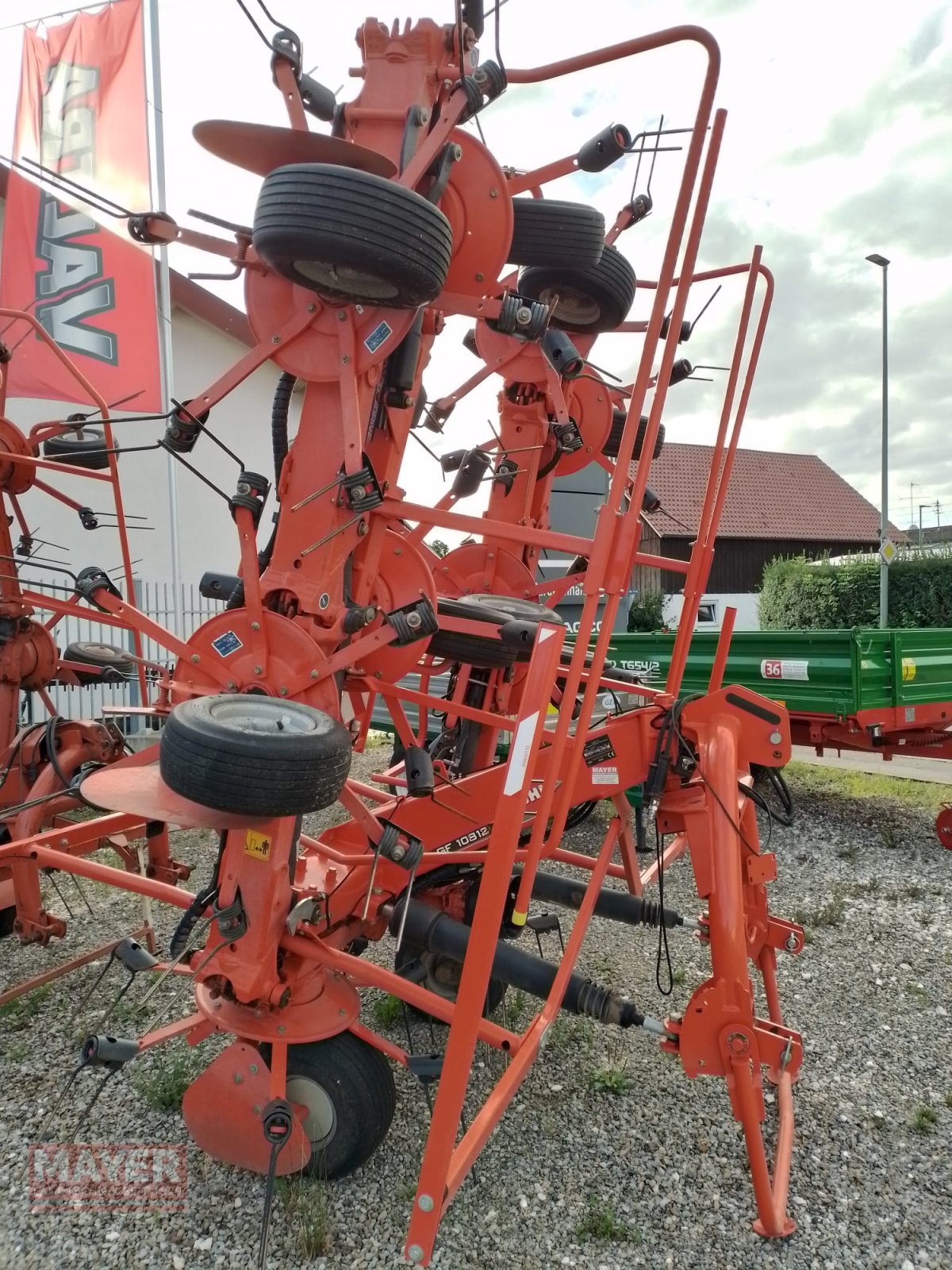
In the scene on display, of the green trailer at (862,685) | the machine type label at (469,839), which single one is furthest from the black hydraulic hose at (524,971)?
the green trailer at (862,685)

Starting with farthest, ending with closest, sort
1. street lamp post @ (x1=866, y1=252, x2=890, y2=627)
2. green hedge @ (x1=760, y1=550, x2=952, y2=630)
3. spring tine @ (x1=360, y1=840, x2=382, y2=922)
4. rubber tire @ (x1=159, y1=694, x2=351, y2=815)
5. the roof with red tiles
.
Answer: the roof with red tiles, green hedge @ (x1=760, y1=550, x2=952, y2=630), street lamp post @ (x1=866, y1=252, x2=890, y2=627), spring tine @ (x1=360, y1=840, x2=382, y2=922), rubber tire @ (x1=159, y1=694, x2=351, y2=815)

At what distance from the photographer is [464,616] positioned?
3.12 metres

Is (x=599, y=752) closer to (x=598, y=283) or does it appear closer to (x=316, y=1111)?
(x=316, y=1111)

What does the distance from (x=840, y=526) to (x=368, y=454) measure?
31.8 meters

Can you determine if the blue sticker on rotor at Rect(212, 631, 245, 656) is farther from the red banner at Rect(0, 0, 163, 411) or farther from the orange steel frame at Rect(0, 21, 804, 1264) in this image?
the red banner at Rect(0, 0, 163, 411)

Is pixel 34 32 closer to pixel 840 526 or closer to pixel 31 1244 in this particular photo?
Result: pixel 31 1244

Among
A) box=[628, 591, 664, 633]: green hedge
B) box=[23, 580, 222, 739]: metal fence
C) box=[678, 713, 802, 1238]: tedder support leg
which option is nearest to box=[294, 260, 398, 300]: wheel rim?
box=[678, 713, 802, 1238]: tedder support leg

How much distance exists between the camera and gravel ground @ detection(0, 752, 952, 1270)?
2.51m

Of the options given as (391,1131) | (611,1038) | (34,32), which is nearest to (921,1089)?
(611,1038)

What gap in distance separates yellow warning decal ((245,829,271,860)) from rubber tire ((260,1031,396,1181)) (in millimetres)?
642

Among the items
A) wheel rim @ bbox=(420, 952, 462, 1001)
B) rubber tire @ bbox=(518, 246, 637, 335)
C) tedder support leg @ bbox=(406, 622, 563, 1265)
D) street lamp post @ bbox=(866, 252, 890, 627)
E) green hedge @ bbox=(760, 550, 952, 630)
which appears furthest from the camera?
green hedge @ bbox=(760, 550, 952, 630)

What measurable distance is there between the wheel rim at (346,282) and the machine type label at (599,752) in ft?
5.64

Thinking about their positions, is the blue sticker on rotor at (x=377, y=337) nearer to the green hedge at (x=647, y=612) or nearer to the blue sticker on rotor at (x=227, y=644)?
the blue sticker on rotor at (x=227, y=644)

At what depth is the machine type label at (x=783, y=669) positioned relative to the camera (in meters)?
6.88
